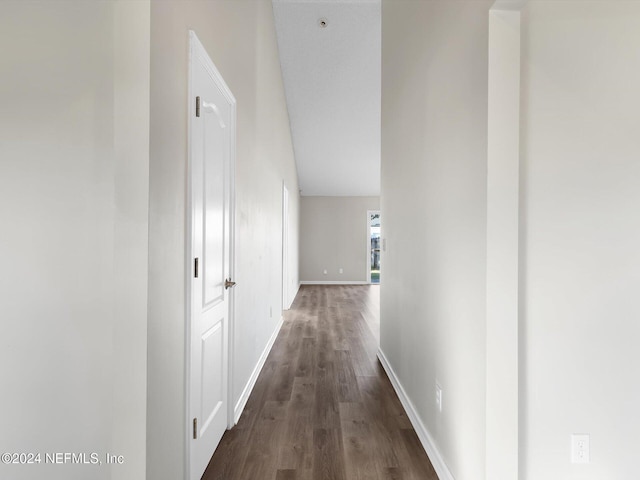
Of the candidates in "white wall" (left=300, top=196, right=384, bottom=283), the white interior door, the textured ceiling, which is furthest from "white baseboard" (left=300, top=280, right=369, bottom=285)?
the white interior door

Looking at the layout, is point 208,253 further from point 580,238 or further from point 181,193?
point 580,238

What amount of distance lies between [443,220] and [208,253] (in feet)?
4.14

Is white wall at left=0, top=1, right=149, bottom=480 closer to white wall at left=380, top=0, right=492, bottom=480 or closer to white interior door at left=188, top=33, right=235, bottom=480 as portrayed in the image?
white interior door at left=188, top=33, right=235, bottom=480

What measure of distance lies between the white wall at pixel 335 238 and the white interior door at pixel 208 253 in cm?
757

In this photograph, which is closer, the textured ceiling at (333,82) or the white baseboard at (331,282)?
the textured ceiling at (333,82)

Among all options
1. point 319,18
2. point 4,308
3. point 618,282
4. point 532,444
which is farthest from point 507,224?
point 319,18

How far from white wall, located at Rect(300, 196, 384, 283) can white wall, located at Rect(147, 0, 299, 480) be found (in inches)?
248

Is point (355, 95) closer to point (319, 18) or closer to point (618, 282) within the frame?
point (319, 18)

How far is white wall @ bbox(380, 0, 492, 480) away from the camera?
4.39ft

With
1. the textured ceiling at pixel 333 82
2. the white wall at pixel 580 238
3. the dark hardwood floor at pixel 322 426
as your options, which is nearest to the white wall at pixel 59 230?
the dark hardwood floor at pixel 322 426

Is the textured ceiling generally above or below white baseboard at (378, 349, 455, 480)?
above

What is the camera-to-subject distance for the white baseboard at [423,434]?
163cm

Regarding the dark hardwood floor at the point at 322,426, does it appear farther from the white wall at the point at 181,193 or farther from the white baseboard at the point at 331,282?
the white baseboard at the point at 331,282

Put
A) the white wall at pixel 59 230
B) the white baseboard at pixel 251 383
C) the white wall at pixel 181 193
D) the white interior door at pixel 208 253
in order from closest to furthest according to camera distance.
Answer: the white wall at pixel 59 230 → the white wall at pixel 181 193 → the white interior door at pixel 208 253 → the white baseboard at pixel 251 383
